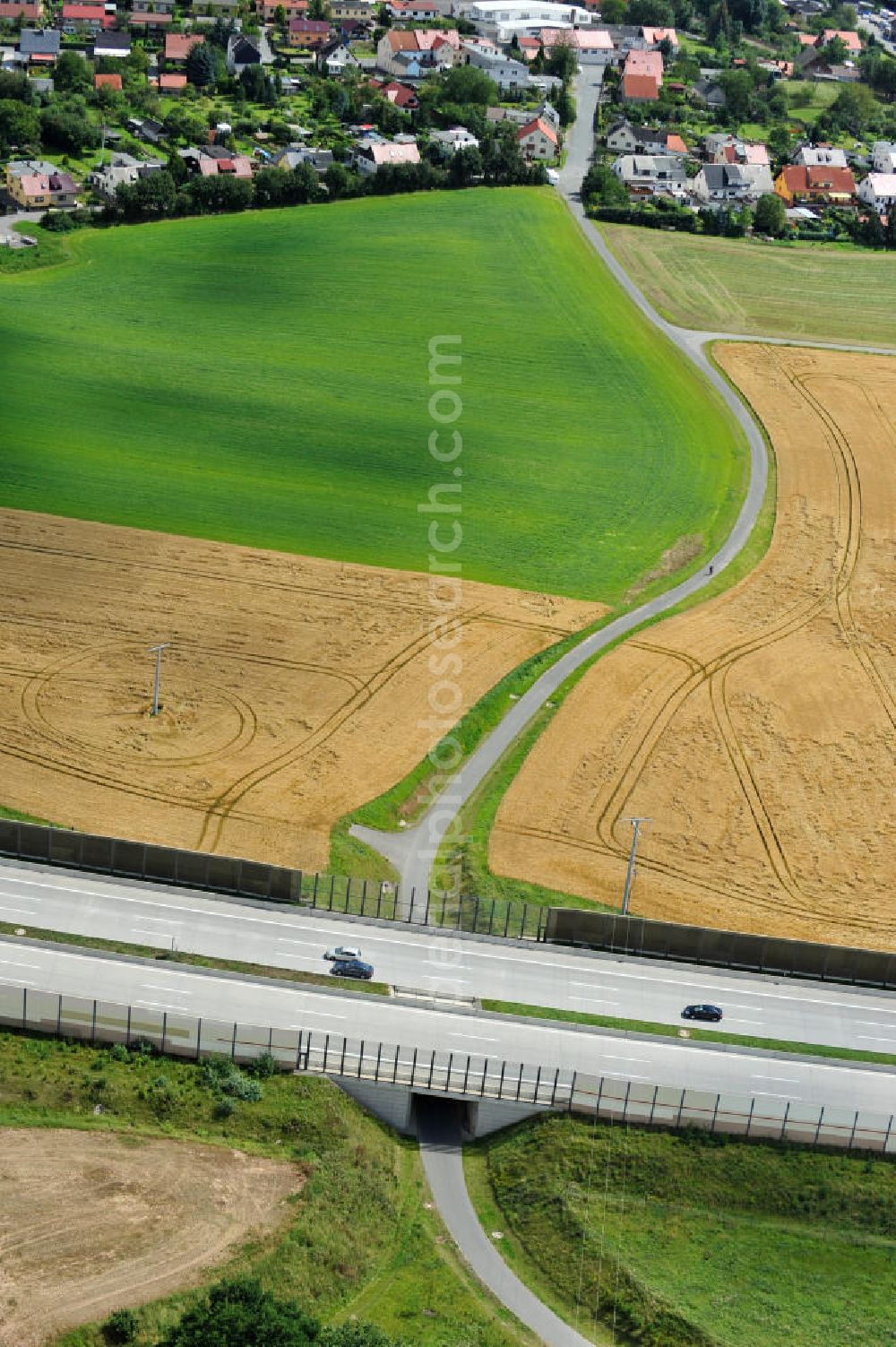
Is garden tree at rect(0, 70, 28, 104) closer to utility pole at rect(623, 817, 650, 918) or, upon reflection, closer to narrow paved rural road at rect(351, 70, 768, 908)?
narrow paved rural road at rect(351, 70, 768, 908)

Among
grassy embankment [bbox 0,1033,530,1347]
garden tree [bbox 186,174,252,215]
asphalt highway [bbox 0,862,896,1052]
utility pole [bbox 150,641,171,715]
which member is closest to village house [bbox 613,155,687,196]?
garden tree [bbox 186,174,252,215]

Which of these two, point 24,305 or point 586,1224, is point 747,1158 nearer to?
point 586,1224

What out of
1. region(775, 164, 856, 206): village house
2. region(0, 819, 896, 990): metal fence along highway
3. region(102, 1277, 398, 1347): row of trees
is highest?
region(775, 164, 856, 206): village house

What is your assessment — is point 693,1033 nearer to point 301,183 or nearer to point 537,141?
point 301,183

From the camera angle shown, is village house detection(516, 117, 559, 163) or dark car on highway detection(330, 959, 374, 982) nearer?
dark car on highway detection(330, 959, 374, 982)

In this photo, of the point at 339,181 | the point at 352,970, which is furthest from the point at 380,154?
the point at 352,970

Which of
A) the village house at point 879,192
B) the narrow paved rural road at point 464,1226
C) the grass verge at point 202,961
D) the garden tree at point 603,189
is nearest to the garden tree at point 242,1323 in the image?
the narrow paved rural road at point 464,1226

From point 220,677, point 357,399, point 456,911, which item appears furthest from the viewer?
point 357,399
